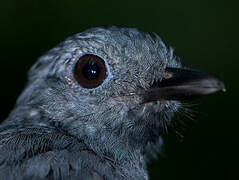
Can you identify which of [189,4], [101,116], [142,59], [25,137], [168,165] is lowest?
[168,165]

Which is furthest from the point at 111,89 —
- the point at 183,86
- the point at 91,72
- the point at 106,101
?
the point at 183,86

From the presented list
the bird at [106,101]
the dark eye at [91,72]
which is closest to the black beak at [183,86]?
the bird at [106,101]

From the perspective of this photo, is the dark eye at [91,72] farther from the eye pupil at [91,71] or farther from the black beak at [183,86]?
the black beak at [183,86]

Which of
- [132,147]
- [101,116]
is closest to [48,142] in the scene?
[101,116]

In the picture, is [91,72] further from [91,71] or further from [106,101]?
[106,101]

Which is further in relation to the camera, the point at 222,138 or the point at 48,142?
the point at 222,138

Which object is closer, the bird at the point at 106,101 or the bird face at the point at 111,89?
the bird at the point at 106,101

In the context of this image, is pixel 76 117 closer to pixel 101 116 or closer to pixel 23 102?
pixel 101 116
